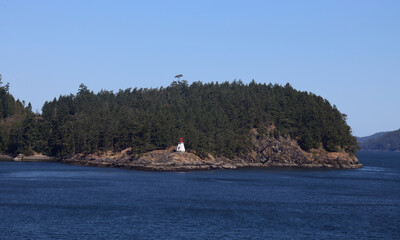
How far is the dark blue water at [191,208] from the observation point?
55.7m

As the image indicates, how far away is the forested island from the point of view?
489ft

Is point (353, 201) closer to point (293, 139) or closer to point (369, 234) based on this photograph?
point (369, 234)

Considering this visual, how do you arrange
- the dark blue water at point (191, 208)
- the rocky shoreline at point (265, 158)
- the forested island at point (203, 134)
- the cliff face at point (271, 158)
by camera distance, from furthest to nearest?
the cliff face at point (271, 158) → the rocky shoreline at point (265, 158) → the forested island at point (203, 134) → the dark blue water at point (191, 208)

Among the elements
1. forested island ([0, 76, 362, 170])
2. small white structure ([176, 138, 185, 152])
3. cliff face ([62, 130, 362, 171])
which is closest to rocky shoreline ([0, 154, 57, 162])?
forested island ([0, 76, 362, 170])

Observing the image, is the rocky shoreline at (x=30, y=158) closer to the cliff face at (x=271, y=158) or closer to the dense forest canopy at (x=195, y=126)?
the dense forest canopy at (x=195, y=126)

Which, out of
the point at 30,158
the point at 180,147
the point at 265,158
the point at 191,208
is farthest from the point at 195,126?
the point at 191,208

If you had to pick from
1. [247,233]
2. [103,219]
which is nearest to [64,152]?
[103,219]

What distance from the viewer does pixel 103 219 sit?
202ft

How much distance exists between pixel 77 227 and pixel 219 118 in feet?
387

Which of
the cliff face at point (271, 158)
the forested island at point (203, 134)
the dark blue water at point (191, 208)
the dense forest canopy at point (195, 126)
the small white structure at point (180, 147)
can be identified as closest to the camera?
the dark blue water at point (191, 208)

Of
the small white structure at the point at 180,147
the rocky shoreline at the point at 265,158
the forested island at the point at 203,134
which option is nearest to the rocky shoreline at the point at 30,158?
the rocky shoreline at the point at 265,158

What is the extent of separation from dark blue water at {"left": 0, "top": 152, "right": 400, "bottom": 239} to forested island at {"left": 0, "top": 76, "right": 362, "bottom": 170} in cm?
3287

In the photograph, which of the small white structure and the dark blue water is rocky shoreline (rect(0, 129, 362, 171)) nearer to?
the small white structure

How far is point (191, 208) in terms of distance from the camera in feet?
237
